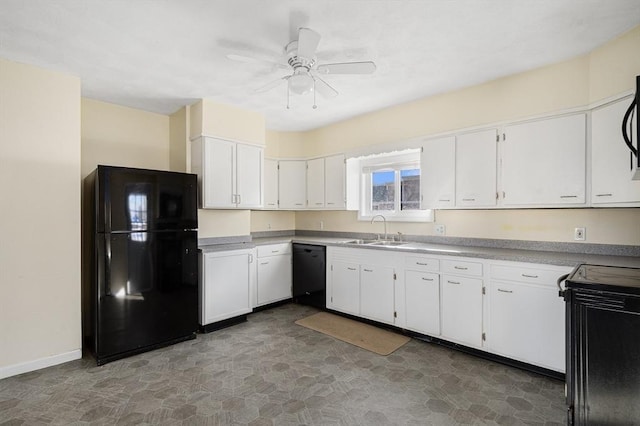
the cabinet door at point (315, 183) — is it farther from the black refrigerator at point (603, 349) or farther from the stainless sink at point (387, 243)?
the black refrigerator at point (603, 349)

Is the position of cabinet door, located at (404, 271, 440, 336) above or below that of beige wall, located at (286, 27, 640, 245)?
below

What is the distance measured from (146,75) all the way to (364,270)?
3038 mm

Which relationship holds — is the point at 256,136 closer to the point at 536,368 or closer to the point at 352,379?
the point at 352,379

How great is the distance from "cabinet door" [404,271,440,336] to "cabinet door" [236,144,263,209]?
2101 mm

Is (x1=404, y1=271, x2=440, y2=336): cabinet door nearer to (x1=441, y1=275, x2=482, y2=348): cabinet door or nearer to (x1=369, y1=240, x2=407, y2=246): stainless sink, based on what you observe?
(x1=441, y1=275, x2=482, y2=348): cabinet door

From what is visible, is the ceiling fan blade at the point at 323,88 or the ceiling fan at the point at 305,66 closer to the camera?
the ceiling fan at the point at 305,66

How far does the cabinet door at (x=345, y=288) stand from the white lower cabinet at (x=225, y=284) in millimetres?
1046

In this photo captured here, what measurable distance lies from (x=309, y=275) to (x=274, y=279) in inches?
19.2

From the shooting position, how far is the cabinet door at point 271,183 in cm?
476

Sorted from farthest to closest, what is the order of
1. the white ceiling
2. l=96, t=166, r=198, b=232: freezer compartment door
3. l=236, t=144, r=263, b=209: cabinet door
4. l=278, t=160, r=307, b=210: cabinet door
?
l=278, t=160, r=307, b=210: cabinet door, l=236, t=144, r=263, b=209: cabinet door, l=96, t=166, r=198, b=232: freezer compartment door, the white ceiling

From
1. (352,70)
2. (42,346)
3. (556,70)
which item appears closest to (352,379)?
(352,70)

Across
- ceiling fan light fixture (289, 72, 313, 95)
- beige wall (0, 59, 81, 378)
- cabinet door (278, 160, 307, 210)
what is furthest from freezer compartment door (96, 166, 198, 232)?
cabinet door (278, 160, 307, 210)

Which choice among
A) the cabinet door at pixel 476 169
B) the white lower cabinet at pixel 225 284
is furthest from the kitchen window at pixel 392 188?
the white lower cabinet at pixel 225 284

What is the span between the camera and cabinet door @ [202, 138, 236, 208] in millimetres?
3584
